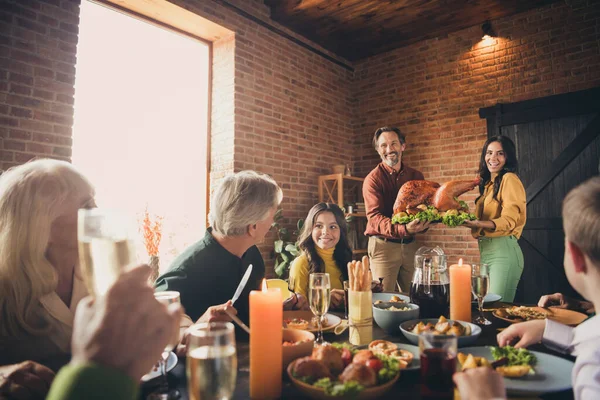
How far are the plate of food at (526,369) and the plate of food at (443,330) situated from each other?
105 mm

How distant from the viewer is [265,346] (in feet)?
2.78

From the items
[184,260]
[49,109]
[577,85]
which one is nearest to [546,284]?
[577,85]

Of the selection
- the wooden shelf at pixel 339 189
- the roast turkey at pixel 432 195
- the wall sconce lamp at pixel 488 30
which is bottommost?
the roast turkey at pixel 432 195

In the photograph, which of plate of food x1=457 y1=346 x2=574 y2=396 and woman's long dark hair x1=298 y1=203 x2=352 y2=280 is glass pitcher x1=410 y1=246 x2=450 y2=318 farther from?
woman's long dark hair x1=298 y1=203 x2=352 y2=280

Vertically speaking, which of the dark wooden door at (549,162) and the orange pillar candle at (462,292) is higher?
the dark wooden door at (549,162)

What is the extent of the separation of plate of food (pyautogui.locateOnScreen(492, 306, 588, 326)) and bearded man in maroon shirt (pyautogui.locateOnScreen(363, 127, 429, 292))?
63.7 inches

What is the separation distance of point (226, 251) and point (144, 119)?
2354mm

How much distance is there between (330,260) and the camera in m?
2.54

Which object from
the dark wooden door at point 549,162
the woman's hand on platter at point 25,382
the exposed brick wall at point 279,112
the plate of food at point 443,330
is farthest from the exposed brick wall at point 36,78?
the dark wooden door at point 549,162

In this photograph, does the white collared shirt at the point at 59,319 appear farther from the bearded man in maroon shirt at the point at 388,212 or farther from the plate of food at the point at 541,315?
the bearded man in maroon shirt at the point at 388,212

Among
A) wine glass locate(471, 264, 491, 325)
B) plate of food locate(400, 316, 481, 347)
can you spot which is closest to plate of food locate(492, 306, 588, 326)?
wine glass locate(471, 264, 491, 325)

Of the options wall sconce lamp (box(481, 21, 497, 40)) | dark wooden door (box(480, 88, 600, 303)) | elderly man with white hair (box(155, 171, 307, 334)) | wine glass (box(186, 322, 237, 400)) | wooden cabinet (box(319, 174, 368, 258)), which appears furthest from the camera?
wooden cabinet (box(319, 174, 368, 258))

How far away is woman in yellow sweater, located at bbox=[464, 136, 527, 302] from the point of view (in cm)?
270

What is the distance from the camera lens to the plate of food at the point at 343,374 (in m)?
0.76
